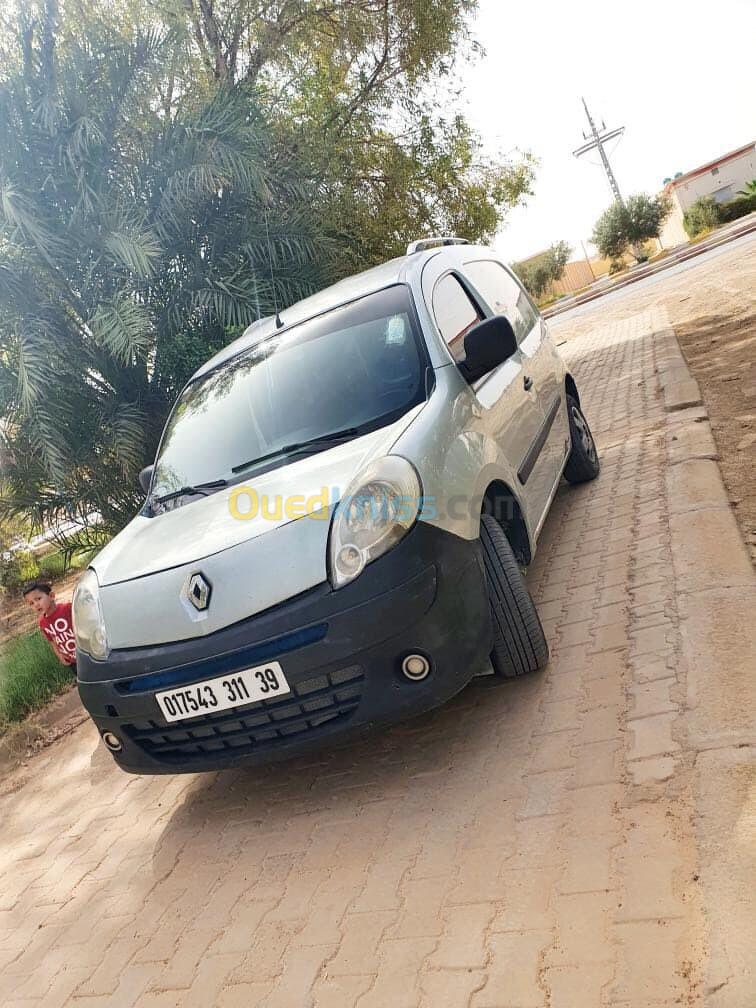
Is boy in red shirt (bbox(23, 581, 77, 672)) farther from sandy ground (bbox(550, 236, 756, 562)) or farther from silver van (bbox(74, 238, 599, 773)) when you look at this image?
sandy ground (bbox(550, 236, 756, 562))

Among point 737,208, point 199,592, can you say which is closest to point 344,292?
point 199,592

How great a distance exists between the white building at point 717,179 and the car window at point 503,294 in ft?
208

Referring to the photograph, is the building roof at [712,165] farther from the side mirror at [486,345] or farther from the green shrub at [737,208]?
→ the side mirror at [486,345]

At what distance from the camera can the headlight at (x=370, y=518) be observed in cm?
289

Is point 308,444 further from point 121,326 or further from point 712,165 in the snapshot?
point 712,165

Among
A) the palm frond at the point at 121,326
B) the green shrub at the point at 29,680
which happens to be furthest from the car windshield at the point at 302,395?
the palm frond at the point at 121,326

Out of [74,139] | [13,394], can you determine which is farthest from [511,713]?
[74,139]

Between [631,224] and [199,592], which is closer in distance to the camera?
[199,592]

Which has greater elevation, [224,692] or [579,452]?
[224,692]

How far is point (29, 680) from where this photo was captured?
6.46m

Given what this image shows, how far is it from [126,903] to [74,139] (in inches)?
292

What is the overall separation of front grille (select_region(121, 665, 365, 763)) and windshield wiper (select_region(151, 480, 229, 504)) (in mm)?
1058

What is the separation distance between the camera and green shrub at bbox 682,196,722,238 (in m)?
46.1

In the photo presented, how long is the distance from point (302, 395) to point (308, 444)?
392 millimetres
